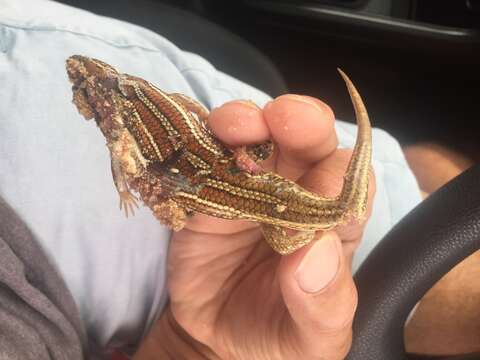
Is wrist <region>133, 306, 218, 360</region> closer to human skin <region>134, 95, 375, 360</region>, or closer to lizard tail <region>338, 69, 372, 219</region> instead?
human skin <region>134, 95, 375, 360</region>

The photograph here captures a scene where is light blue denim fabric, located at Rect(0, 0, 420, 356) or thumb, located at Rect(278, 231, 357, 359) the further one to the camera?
light blue denim fabric, located at Rect(0, 0, 420, 356)

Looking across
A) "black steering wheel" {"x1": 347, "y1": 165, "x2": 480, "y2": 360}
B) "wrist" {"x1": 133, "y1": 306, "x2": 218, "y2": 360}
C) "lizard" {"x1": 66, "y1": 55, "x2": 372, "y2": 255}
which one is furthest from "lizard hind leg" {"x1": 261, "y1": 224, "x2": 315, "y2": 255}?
"wrist" {"x1": 133, "y1": 306, "x2": 218, "y2": 360}

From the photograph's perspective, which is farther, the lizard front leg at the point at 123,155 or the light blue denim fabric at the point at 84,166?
the light blue denim fabric at the point at 84,166

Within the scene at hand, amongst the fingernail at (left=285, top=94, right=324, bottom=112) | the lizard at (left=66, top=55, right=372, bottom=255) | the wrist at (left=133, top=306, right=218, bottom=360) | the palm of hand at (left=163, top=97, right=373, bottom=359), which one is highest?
the fingernail at (left=285, top=94, right=324, bottom=112)

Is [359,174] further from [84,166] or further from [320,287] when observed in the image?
[84,166]

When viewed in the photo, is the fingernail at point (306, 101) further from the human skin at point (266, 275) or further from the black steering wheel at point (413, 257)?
the black steering wheel at point (413, 257)

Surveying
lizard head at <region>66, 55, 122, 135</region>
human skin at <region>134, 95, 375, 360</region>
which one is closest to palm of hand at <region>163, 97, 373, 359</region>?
human skin at <region>134, 95, 375, 360</region>

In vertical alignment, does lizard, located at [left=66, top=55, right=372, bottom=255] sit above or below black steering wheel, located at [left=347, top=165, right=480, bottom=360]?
above

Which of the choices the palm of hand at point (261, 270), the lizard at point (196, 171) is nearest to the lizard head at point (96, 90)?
the lizard at point (196, 171)
